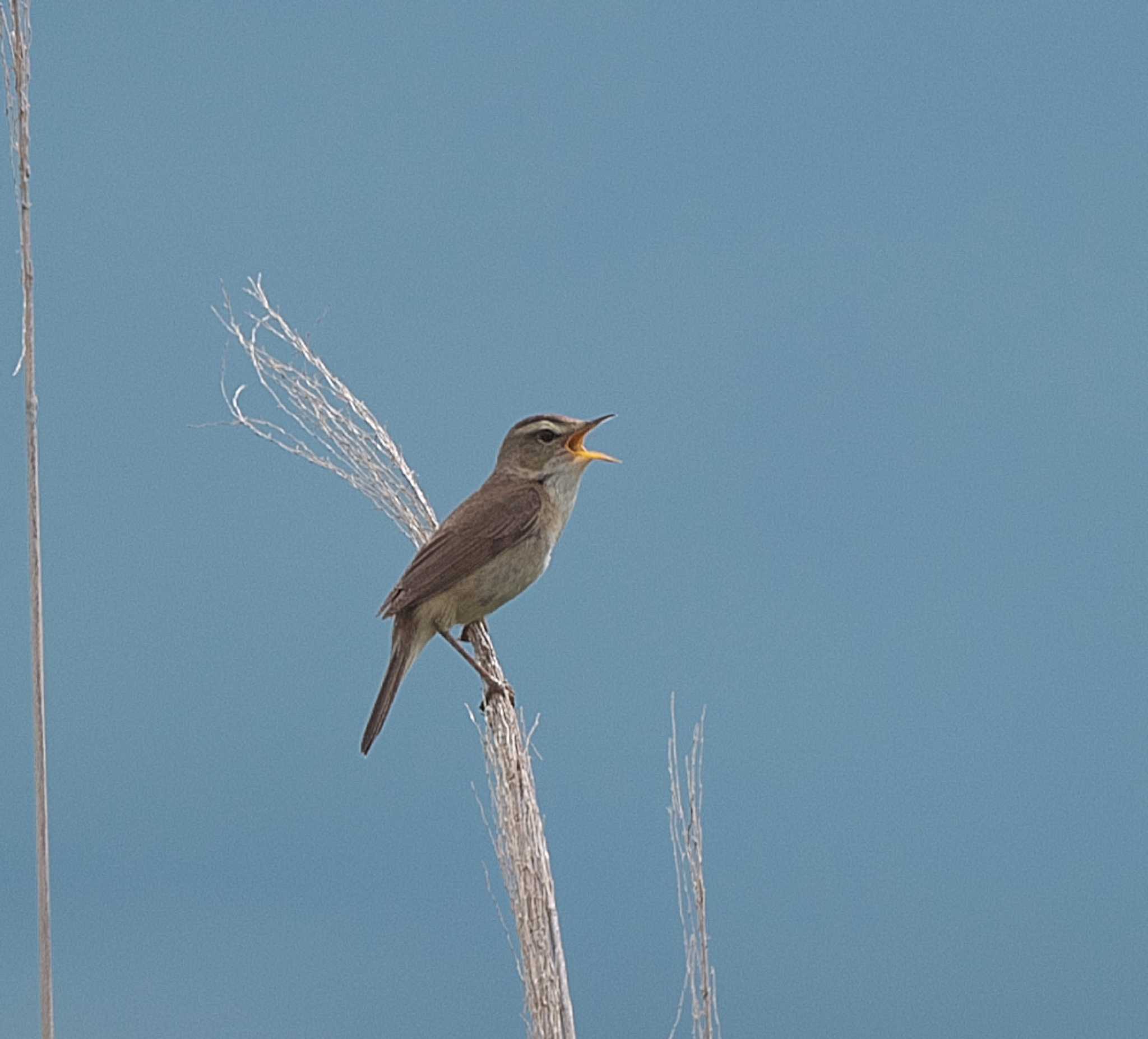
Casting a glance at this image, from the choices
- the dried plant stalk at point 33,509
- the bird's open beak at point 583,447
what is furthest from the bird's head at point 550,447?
the dried plant stalk at point 33,509

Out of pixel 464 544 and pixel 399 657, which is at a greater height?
pixel 464 544

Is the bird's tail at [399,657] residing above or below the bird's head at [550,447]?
below

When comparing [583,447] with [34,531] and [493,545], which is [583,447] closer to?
[493,545]

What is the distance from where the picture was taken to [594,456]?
4184mm

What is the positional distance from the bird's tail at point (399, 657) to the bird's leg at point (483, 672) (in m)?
0.07

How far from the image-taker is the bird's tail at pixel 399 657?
382 centimetres

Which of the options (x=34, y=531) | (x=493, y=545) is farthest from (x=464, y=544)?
(x=34, y=531)

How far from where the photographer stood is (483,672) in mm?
4000

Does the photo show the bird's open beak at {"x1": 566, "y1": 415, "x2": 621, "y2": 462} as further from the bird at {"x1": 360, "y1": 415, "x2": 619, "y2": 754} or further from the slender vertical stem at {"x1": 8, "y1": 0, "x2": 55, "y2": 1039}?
the slender vertical stem at {"x1": 8, "y1": 0, "x2": 55, "y2": 1039}

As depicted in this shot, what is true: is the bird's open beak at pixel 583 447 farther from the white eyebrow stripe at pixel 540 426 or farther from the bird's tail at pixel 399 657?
the bird's tail at pixel 399 657

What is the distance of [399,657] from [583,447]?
2.79ft

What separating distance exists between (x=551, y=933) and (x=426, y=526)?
1.43 meters

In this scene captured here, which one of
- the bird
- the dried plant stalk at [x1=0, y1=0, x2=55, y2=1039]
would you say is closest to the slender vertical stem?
the dried plant stalk at [x1=0, y1=0, x2=55, y2=1039]

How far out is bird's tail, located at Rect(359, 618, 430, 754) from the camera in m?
3.82
